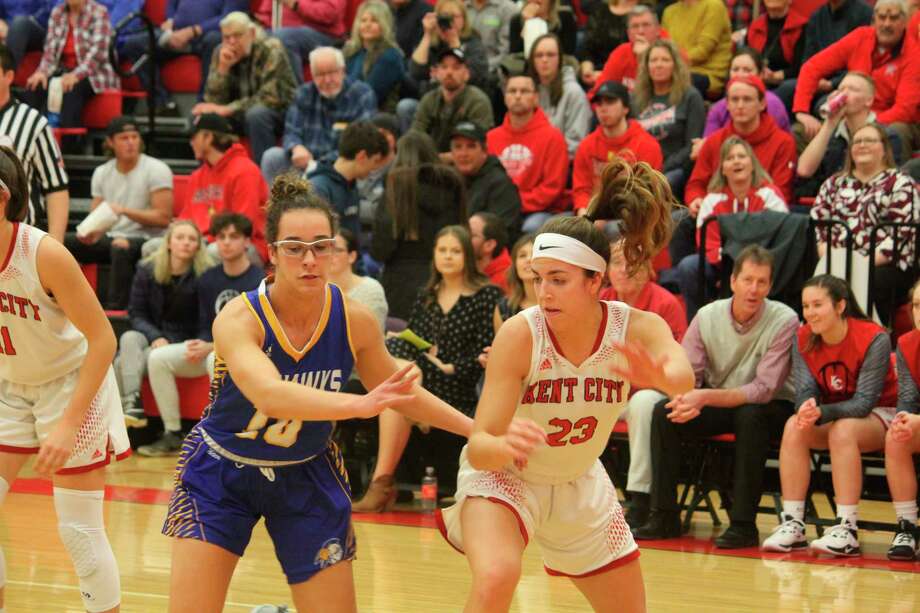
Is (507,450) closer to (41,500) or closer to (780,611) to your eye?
(780,611)

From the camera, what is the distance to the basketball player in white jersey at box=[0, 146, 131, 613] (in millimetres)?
4328

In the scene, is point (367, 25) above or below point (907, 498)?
above

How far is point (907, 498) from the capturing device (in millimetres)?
6852

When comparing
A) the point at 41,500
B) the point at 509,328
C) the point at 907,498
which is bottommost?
the point at 41,500

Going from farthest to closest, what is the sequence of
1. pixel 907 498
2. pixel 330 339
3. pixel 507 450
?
pixel 907 498, pixel 330 339, pixel 507 450

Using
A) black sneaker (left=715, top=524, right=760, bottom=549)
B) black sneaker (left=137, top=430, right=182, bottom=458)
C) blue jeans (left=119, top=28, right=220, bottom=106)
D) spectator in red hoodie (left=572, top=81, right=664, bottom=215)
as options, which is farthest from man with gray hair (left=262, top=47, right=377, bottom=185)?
black sneaker (left=715, top=524, right=760, bottom=549)

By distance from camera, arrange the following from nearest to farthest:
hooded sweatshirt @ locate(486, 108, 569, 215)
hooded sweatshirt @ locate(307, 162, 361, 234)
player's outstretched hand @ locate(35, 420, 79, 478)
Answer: player's outstretched hand @ locate(35, 420, 79, 478)
hooded sweatshirt @ locate(307, 162, 361, 234)
hooded sweatshirt @ locate(486, 108, 569, 215)

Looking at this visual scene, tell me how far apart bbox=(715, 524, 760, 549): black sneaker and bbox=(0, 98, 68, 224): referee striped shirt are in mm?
3963

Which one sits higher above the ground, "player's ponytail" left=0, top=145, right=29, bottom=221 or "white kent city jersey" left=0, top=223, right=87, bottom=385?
"player's ponytail" left=0, top=145, right=29, bottom=221

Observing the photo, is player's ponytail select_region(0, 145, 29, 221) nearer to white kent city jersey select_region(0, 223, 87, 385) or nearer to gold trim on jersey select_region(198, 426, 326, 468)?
white kent city jersey select_region(0, 223, 87, 385)

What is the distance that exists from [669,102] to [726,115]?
0.45 meters

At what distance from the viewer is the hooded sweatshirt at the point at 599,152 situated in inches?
366

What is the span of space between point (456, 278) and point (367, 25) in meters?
3.85

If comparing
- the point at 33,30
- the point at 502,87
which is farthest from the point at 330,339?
the point at 33,30
